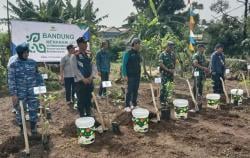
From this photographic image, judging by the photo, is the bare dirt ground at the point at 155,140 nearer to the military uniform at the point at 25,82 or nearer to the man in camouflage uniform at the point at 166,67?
the military uniform at the point at 25,82

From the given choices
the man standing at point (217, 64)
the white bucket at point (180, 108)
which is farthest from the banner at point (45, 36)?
the white bucket at point (180, 108)

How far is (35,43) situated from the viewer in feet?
41.7

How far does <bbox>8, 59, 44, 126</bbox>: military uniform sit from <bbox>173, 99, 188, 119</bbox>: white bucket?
10.6ft

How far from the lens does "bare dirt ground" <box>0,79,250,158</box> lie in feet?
20.2

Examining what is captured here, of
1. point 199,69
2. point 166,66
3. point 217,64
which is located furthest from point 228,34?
point 166,66

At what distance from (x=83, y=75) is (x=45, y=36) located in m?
6.33

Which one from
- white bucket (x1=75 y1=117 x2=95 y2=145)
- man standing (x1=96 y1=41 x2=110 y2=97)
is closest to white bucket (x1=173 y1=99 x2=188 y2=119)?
white bucket (x1=75 y1=117 x2=95 y2=145)

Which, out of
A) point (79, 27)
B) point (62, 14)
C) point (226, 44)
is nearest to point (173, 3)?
point (226, 44)

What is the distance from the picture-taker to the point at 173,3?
37.5 m

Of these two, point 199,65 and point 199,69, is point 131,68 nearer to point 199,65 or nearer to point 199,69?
point 199,65

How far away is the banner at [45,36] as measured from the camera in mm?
11969

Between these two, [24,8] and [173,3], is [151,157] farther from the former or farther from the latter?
[173,3]

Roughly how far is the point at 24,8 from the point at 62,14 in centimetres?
300

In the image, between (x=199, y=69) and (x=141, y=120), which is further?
(x=199, y=69)
